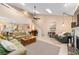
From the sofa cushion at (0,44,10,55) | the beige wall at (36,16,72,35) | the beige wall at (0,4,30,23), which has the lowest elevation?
the sofa cushion at (0,44,10,55)

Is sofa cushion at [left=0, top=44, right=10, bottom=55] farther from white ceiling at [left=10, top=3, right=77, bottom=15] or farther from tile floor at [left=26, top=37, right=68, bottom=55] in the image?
white ceiling at [left=10, top=3, right=77, bottom=15]

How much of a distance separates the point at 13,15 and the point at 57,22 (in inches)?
34.7

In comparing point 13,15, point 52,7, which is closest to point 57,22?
point 52,7

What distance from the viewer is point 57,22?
116 inches

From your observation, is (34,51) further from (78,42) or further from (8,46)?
(78,42)

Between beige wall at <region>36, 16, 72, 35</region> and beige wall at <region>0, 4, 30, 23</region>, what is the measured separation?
0.30m

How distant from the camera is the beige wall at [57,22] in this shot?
289 centimetres

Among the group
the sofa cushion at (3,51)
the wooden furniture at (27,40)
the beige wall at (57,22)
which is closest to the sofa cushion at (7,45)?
the sofa cushion at (3,51)

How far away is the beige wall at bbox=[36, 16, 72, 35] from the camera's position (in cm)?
289

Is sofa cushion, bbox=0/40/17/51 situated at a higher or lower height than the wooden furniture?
lower

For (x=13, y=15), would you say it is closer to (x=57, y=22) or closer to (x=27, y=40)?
(x=27, y=40)

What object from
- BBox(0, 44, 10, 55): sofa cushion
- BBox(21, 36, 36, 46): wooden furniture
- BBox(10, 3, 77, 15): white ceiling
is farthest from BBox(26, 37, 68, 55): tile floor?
BBox(10, 3, 77, 15): white ceiling

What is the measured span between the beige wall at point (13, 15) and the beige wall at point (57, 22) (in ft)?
1.00

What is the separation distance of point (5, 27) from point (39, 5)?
0.79 metres
